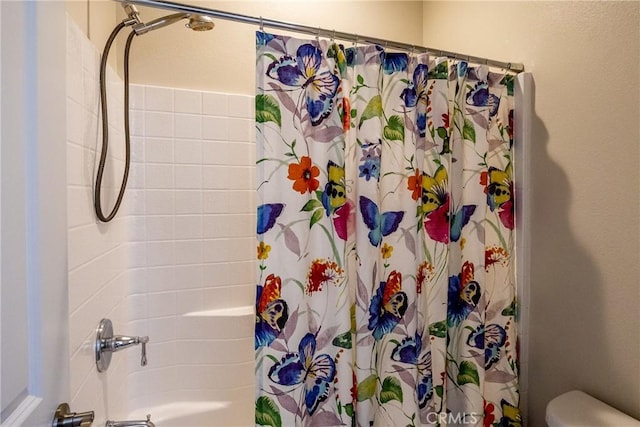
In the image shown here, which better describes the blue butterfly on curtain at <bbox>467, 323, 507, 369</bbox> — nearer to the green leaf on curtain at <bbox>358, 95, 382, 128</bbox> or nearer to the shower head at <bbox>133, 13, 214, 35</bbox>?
the green leaf on curtain at <bbox>358, 95, 382, 128</bbox>

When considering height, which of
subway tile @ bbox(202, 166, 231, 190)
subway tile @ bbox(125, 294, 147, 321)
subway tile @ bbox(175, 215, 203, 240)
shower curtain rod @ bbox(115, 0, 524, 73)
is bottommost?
subway tile @ bbox(125, 294, 147, 321)

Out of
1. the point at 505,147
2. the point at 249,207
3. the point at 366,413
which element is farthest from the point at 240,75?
the point at 366,413

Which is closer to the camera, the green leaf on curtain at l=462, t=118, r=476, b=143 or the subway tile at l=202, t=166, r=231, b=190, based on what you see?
the green leaf on curtain at l=462, t=118, r=476, b=143

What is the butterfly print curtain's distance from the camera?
104 centimetres

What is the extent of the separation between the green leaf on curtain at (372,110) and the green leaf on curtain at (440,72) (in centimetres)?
25

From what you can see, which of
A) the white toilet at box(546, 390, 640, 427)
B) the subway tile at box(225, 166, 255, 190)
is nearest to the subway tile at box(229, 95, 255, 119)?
the subway tile at box(225, 166, 255, 190)

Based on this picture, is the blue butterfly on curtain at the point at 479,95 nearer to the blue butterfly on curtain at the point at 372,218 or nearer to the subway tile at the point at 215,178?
the blue butterfly on curtain at the point at 372,218

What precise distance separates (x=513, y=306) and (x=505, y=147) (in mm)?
621

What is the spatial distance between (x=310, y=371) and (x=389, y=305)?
1.05 ft

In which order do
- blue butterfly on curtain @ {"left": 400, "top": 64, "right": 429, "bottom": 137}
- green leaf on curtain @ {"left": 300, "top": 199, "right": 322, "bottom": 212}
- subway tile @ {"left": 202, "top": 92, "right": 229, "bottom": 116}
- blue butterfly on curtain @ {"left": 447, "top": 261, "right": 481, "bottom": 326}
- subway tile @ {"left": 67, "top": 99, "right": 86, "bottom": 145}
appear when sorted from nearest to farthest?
subway tile @ {"left": 67, "top": 99, "right": 86, "bottom": 145}, green leaf on curtain @ {"left": 300, "top": 199, "right": 322, "bottom": 212}, blue butterfly on curtain @ {"left": 400, "top": 64, "right": 429, "bottom": 137}, blue butterfly on curtain @ {"left": 447, "top": 261, "right": 481, "bottom": 326}, subway tile @ {"left": 202, "top": 92, "right": 229, "bottom": 116}

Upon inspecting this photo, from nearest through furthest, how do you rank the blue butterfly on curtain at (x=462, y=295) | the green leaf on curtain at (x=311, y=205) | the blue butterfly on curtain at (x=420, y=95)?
the green leaf on curtain at (x=311, y=205), the blue butterfly on curtain at (x=420, y=95), the blue butterfly on curtain at (x=462, y=295)

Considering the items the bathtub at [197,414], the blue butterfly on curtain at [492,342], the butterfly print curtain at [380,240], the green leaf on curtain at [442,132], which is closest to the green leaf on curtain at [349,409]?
the butterfly print curtain at [380,240]

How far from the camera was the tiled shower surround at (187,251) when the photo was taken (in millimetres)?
1604

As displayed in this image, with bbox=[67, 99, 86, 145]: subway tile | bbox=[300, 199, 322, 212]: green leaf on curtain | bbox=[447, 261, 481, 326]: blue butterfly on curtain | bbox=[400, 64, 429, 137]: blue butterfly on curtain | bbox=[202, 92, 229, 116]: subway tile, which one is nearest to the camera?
bbox=[67, 99, 86, 145]: subway tile
